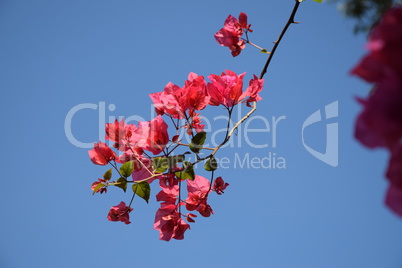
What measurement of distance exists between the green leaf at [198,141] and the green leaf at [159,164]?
0.26ft

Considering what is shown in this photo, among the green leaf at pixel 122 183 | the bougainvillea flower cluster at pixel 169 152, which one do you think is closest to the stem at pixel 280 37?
the bougainvillea flower cluster at pixel 169 152

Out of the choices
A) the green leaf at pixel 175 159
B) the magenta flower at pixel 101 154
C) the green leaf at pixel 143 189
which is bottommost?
the green leaf at pixel 143 189

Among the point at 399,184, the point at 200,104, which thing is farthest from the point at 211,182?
the point at 399,184

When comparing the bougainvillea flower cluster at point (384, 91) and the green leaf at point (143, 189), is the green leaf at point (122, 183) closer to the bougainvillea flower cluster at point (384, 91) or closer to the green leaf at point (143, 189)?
the green leaf at point (143, 189)

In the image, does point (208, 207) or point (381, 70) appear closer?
point (381, 70)

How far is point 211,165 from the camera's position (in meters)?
0.89

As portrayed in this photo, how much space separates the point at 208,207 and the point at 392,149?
75 cm

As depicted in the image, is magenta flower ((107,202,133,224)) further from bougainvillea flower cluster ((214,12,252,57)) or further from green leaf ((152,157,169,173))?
bougainvillea flower cluster ((214,12,252,57))

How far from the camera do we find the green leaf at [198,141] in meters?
0.89

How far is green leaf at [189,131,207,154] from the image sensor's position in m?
0.89

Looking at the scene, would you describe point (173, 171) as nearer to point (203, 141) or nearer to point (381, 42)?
point (203, 141)

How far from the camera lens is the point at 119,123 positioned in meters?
0.97

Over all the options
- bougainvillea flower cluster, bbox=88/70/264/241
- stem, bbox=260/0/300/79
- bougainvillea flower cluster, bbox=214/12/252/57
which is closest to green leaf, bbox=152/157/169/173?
bougainvillea flower cluster, bbox=88/70/264/241

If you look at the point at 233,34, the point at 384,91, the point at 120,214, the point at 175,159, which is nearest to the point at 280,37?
the point at 233,34
